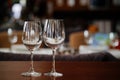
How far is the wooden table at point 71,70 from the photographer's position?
1.50 metres

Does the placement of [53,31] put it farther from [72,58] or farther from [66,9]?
[66,9]

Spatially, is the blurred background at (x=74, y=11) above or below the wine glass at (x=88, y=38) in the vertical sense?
above

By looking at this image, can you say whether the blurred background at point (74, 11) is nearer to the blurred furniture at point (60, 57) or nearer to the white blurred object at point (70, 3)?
the white blurred object at point (70, 3)

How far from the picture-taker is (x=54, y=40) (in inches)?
65.4

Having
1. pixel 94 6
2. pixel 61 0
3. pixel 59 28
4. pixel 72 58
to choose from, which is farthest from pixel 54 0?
pixel 59 28

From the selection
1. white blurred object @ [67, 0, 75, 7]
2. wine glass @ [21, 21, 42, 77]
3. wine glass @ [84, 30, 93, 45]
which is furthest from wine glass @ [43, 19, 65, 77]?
white blurred object @ [67, 0, 75, 7]

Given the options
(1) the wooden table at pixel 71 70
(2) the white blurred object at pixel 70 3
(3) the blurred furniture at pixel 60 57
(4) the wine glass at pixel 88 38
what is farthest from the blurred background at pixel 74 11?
(1) the wooden table at pixel 71 70

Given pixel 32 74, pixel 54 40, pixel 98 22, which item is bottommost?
pixel 32 74

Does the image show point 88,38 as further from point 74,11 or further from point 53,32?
point 74,11

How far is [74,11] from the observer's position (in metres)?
9.86

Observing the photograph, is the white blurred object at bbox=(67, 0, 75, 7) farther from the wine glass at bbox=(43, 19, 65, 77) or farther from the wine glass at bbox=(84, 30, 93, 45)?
the wine glass at bbox=(43, 19, 65, 77)

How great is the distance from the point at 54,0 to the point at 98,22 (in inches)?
46.0

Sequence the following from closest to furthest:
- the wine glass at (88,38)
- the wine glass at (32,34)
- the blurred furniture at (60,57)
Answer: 1. the wine glass at (32,34)
2. the blurred furniture at (60,57)
3. the wine glass at (88,38)

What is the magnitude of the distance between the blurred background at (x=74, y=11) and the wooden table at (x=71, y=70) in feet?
24.8
